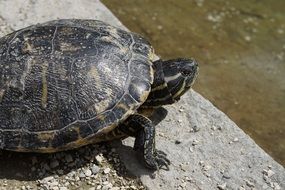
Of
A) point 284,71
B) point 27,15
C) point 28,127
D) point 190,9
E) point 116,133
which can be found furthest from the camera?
point 190,9

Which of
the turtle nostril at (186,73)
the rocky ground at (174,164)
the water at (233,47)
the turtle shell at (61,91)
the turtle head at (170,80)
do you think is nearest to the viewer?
the turtle shell at (61,91)

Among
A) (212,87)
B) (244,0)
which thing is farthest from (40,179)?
(244,0)

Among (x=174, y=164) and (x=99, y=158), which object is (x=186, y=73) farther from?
(x=99, y=158)

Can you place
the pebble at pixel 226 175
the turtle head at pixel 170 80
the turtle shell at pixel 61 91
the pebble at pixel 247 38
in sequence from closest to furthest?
the turtle shell at pixel 61 91 < the pebble at pixel 226 175 < the turtle head at pixel 170 80 < the pebble at pixel 247 38

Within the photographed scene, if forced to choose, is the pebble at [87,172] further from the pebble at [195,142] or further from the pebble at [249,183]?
the pebble at [249,183]

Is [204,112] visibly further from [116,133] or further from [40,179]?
[40,179]

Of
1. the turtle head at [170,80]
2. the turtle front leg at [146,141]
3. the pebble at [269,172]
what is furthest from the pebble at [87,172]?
the pebble at [269,172]

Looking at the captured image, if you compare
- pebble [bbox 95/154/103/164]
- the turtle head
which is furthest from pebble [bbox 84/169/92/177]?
the turtle head

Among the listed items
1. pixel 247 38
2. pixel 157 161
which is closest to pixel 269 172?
pixel 157 161
